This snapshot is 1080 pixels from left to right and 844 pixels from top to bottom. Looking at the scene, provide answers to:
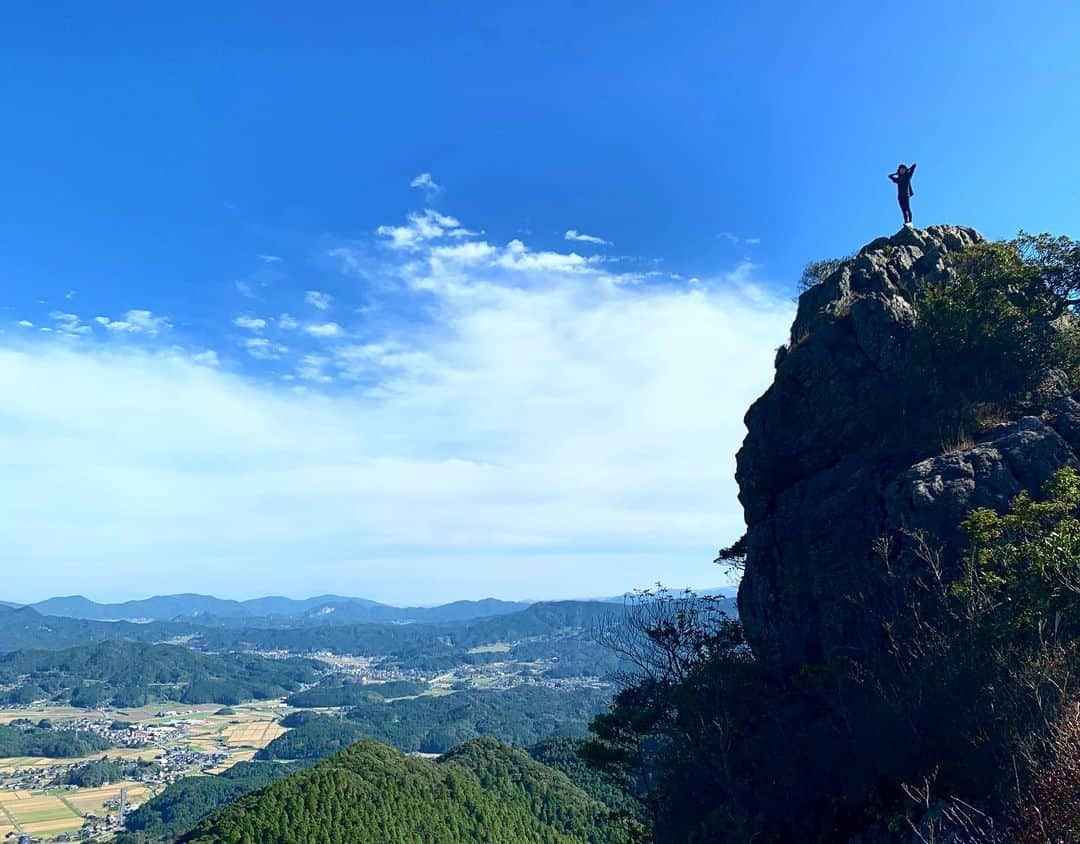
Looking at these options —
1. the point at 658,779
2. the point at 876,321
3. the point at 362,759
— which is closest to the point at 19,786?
the point at 362,759

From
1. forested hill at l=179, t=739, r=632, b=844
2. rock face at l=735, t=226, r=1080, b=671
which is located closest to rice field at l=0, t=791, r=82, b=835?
forested hill at l=179, t=739, r=632, b=844

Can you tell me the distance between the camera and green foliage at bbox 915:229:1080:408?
80.1ft

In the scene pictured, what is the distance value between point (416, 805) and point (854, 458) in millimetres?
82418

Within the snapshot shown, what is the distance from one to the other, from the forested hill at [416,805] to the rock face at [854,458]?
4550 cm

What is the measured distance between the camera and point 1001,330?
24.8m

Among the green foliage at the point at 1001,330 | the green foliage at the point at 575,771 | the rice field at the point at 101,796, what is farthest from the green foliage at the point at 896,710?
the rice field at the point at 101,796

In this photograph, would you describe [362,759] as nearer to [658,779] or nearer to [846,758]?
[658,779]

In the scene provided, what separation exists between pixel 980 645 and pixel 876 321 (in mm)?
18194

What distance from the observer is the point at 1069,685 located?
452 inches

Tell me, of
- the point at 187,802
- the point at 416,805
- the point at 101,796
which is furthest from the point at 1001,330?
the point at 101,796

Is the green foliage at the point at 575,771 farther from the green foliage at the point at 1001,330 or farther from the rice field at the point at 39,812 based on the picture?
the rice field at the point at 39,812

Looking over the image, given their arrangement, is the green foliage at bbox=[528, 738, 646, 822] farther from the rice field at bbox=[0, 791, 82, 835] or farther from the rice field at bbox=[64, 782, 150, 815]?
the rice field at bbox=[64, 782, 150, 815]

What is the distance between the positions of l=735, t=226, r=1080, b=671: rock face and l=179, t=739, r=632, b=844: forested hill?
149 ft

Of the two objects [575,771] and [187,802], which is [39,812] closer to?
[187,802]
